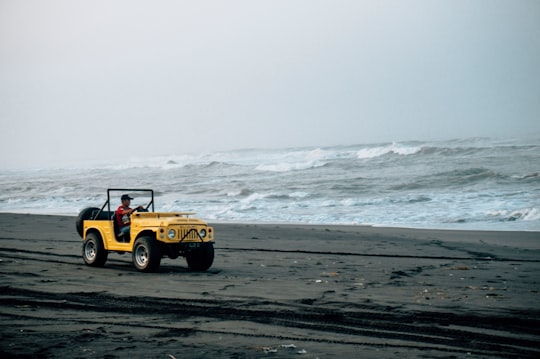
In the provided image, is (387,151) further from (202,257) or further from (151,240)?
(151,240)

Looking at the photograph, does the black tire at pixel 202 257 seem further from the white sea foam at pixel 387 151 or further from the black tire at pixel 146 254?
the white sea foam at pixel 387 151

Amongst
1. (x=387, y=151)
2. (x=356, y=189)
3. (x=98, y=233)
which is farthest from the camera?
(x=387, y=151)

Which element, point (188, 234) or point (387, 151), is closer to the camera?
point (188, 234)

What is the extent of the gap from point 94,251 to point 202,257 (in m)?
1.98

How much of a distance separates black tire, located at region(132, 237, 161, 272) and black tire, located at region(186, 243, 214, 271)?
25.6 inches

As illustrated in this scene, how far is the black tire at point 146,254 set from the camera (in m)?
11.8

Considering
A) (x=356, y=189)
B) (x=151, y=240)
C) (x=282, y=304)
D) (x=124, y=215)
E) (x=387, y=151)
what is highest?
(x=124, y=215)

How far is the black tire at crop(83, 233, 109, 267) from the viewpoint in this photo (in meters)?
12.6

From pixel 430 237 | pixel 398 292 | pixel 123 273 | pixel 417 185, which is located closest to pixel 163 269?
pixel 123 273

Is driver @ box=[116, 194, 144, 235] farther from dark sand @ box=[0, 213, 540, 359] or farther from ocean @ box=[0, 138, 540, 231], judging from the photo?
ocean @ box=[0, 138, 540, 231]

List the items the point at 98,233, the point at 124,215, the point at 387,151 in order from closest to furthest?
the point at 124,215, the point at 98,233, the point at 387,151

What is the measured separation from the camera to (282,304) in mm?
8945

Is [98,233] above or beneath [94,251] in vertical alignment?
above

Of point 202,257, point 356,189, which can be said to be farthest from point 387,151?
point 202,257
